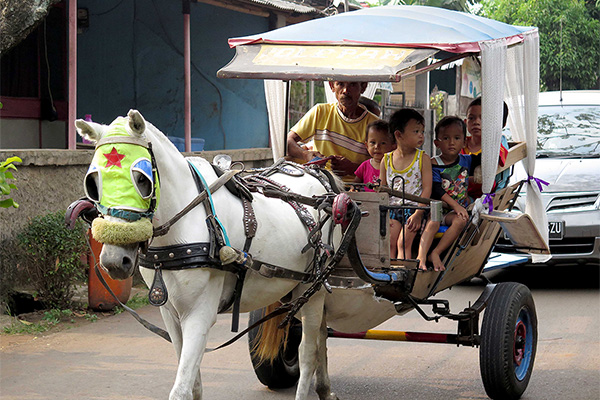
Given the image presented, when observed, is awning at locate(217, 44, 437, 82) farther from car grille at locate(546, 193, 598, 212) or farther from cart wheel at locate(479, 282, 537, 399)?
car grille at locate(546, 193, 598, 212)

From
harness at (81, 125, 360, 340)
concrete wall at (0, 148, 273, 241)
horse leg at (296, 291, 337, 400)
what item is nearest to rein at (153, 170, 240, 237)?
harness at (81, 125, 360, 340)

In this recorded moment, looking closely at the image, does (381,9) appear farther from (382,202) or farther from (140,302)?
(140,302)

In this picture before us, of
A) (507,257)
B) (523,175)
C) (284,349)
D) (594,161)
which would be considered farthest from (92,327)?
(594,161)

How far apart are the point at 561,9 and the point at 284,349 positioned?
20650 millimetres

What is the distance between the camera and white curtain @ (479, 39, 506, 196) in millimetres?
4742

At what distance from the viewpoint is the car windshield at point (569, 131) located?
9.66 m

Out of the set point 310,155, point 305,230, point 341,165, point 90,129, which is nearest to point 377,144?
point 341,165

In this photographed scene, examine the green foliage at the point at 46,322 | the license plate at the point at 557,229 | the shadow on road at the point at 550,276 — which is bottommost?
the green foliage at the point at 46,322

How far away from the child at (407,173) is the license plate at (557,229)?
4322 mm

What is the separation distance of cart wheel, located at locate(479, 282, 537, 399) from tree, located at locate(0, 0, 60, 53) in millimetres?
5425

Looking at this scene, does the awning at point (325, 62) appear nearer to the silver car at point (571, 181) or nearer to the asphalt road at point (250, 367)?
the asphalt road at point (250, 367)

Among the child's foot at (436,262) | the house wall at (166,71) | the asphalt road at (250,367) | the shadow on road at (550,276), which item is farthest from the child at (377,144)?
the house wall at (166,71)

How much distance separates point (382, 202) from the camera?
4492 mm

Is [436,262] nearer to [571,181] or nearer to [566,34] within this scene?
[571,181]
